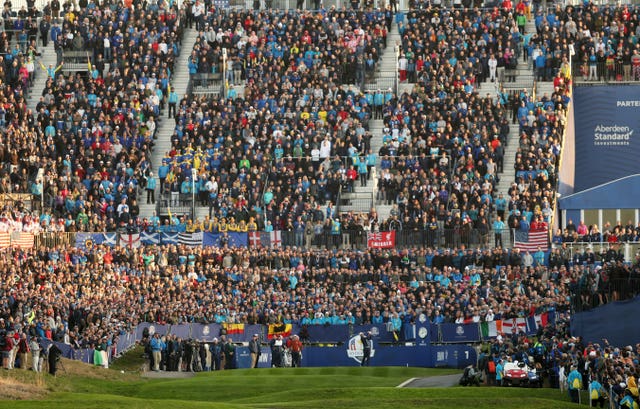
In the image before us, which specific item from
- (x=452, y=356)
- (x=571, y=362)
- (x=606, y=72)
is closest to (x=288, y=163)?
(x=606, y=72)

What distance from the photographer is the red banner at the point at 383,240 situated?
7449cm

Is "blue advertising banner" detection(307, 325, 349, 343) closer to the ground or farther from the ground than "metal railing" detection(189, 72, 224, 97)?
closer to the ground

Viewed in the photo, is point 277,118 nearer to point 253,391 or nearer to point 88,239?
point 88,239

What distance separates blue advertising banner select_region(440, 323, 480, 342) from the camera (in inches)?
2547

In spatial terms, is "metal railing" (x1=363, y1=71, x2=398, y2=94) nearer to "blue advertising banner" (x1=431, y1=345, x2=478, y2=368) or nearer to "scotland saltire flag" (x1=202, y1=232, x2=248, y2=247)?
"scotland saltire flag" (x1=202, y1=232, x2=248, y2=247)

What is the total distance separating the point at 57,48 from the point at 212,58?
8885mm

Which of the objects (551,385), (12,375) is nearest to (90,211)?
(12,375)

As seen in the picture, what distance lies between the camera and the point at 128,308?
6719cm

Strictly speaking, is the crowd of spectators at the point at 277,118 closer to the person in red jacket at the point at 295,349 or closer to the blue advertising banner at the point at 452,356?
the person in red jacket at the point at 295,349

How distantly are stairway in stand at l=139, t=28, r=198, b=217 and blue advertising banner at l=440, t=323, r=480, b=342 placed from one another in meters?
20.2

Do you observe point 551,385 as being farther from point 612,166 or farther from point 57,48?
point 57,48

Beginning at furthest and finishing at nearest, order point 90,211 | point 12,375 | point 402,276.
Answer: point 90,211 < point 402,276 < point 12,375

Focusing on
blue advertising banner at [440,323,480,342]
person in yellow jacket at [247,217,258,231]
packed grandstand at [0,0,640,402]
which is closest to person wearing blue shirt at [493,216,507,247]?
packed grandstand at [0,0,640,402]

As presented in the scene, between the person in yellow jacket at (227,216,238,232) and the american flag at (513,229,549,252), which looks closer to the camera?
the american flag at (513,229,549,252)
